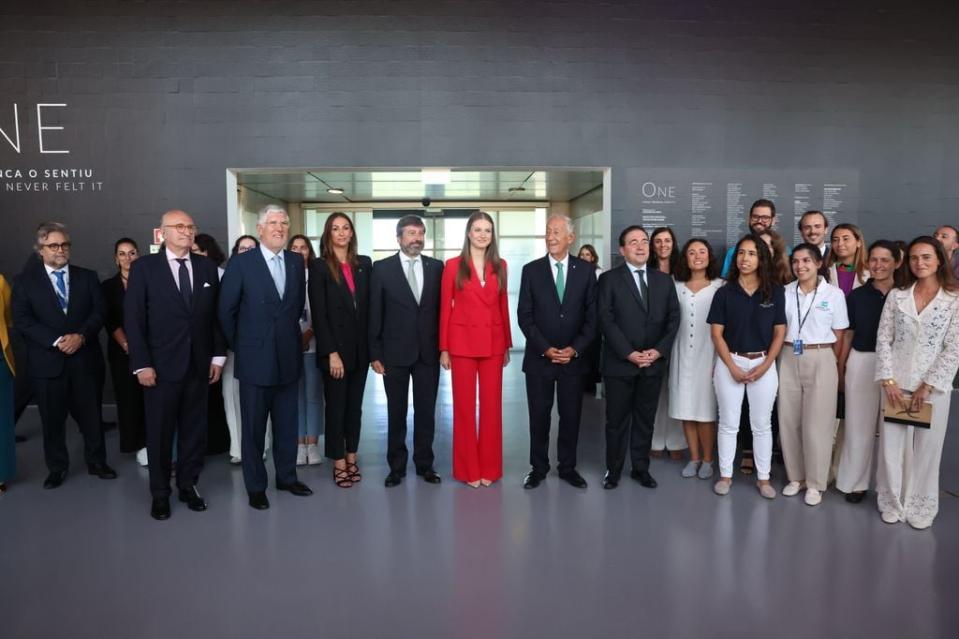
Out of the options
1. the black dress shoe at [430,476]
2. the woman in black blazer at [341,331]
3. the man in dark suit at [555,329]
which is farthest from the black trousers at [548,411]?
the woman in black blazer at [341,331]

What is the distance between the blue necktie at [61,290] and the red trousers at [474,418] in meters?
2.68

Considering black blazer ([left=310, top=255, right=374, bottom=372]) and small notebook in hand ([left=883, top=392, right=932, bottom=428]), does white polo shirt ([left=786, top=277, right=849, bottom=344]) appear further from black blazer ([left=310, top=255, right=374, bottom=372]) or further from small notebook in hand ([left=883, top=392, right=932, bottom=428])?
black blazer ([left=310, top=255, right=374, bottom=372])

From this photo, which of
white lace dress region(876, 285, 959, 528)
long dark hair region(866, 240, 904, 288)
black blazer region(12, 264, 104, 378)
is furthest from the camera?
black blazer region(12, 264, 104, 378)

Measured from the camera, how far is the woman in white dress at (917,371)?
334 cm

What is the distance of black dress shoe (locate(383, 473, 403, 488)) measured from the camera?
4.10 metres

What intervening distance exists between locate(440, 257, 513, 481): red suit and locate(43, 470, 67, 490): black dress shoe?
2.72m

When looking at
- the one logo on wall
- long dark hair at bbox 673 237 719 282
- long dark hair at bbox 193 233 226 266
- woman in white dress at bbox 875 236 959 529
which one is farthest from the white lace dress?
the one logo on wall

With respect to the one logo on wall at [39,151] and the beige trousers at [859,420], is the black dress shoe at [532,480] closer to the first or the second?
the beige trousers at [859,420]

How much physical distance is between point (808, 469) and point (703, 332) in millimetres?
1085

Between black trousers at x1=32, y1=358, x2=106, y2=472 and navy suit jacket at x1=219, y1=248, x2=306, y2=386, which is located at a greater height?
navy suit jacket at x1=219, y1=248, x2=306, y2=386

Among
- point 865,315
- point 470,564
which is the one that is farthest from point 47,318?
point 865,315

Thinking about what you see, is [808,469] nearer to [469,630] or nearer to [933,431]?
[933,431]

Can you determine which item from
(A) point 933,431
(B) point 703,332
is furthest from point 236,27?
(A) point 933,431

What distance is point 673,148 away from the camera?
643 centimetres
